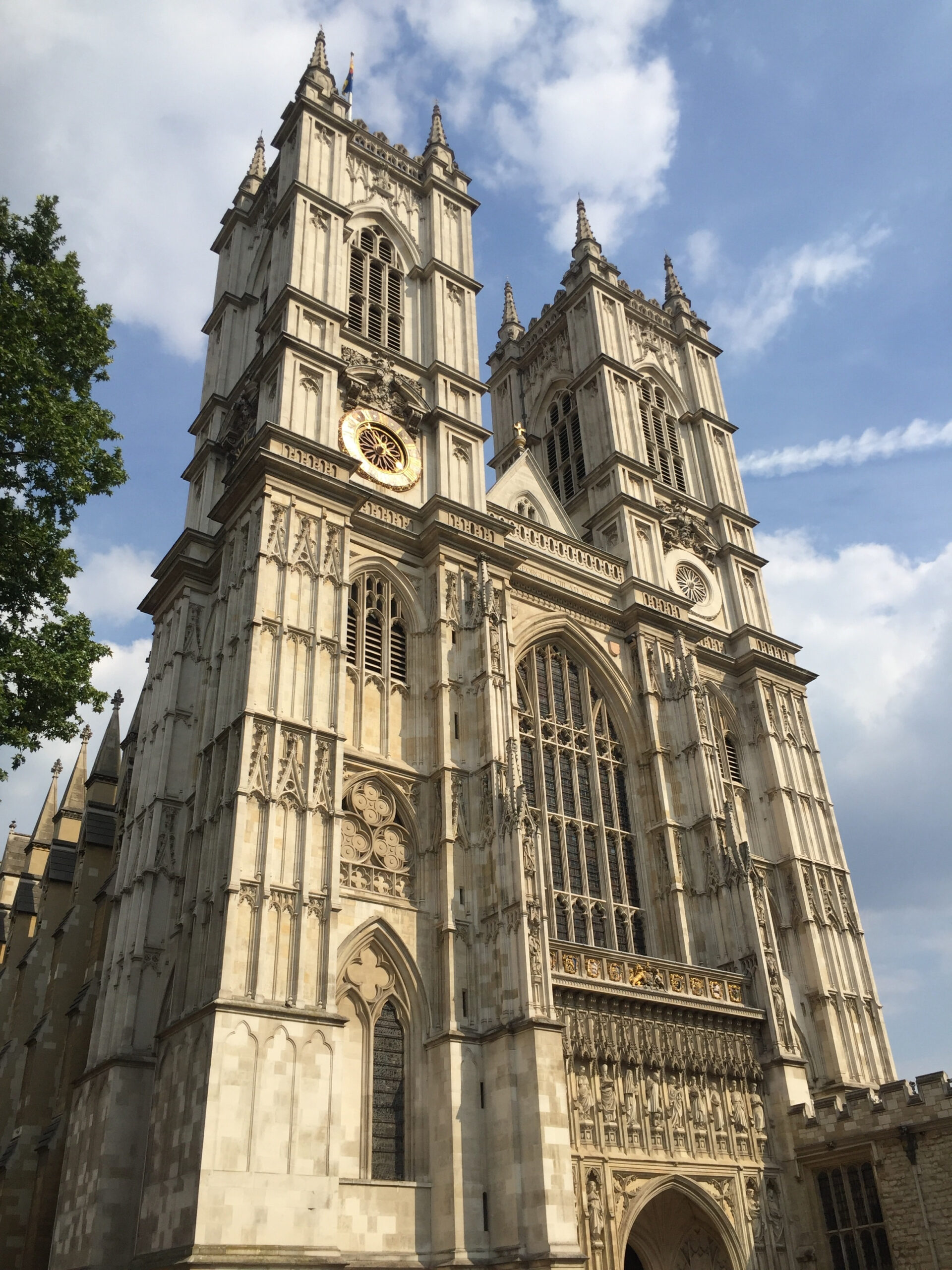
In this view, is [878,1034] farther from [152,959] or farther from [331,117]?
[331,117]

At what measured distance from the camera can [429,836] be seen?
23797 millimetres

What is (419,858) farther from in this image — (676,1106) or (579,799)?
(676,1106)

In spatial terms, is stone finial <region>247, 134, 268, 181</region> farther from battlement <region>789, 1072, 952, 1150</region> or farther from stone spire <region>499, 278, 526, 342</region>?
battlement <region>789, 1072, 952, 1150</region>

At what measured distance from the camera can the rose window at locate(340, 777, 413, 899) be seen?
22484mm

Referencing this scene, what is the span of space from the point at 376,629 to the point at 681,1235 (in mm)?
14675

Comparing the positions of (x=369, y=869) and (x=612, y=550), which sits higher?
(x=612, y=550)

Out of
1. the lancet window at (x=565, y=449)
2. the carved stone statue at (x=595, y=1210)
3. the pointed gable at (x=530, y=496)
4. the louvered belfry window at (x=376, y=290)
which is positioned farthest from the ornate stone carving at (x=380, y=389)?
the carved stone statue at (x=595, y=1210)

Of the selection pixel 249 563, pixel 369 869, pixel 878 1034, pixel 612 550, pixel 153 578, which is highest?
Answer: pixel 612 550

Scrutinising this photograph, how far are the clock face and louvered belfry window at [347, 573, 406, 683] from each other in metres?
3.17

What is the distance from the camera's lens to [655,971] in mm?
23594

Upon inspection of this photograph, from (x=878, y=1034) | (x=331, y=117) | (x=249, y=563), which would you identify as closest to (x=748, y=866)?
(x=878, y=1034)

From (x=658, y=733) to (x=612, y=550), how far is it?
6.95m

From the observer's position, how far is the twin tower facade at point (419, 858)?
762 inches

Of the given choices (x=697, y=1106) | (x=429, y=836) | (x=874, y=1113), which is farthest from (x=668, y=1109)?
(x=429, y=836)
